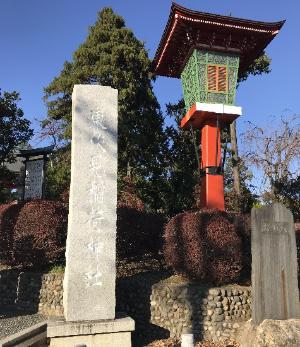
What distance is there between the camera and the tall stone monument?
6480mm

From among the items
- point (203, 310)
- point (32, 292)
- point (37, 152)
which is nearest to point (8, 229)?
point (32, 292)

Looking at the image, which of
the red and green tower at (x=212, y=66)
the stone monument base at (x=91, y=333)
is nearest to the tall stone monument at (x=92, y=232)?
the stone monument base at (x=91, y=333)

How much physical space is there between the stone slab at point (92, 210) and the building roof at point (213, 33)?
5.47m

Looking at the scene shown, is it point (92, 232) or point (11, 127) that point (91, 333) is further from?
point (11, 127)

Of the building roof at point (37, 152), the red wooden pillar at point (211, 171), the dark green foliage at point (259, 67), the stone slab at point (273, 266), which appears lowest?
the stone slab at point (273, 266)

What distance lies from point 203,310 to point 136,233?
3.89 metres

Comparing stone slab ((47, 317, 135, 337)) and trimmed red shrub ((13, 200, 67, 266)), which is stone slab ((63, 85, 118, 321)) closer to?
stone slab ((47, 317, 135, 337))

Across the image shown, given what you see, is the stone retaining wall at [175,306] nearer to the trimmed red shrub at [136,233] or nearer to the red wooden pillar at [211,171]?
the trimmed red shrub at [136,233]

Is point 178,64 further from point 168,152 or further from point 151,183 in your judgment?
point 151,183

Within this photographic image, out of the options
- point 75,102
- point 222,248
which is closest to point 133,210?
point 222,248

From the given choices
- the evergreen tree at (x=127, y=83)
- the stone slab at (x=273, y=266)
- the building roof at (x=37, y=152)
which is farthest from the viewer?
the evergreen tree at (x=127, y=83)

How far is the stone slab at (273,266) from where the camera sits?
6.86m

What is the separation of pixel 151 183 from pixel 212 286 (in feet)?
29.7

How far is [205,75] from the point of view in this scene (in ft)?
39.0
